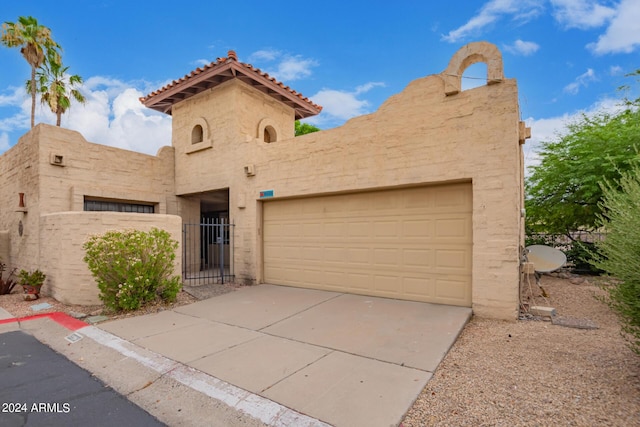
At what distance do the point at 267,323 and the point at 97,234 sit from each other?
4171mm

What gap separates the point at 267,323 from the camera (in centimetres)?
552

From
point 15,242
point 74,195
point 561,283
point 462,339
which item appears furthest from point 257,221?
point 561,283

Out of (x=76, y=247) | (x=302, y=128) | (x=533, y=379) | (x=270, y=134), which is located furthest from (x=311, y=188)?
(x=302, y=128)

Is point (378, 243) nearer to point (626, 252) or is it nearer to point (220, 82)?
point (626, 252)

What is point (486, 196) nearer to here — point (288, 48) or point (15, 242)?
point (288, 48)

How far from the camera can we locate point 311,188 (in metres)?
7.98

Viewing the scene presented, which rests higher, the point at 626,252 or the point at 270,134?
the point at 270,134

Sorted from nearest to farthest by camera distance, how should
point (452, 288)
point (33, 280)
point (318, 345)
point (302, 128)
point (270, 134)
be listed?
point (318, 345)
point (452, 288)
point (33, 280)
point (270, 134)
point (302, 128)

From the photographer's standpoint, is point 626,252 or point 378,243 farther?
point 378,243


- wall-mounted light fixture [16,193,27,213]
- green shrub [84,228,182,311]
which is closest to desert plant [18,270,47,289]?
green shrub [84,228,182,311]

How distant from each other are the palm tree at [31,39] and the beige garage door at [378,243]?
1550cm

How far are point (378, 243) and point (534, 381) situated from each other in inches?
162

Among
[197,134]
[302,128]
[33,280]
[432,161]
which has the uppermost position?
[302,128]

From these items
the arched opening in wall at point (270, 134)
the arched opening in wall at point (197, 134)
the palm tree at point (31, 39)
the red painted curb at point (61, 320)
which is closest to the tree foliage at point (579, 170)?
the arched opening in wall at point (270, 134)
